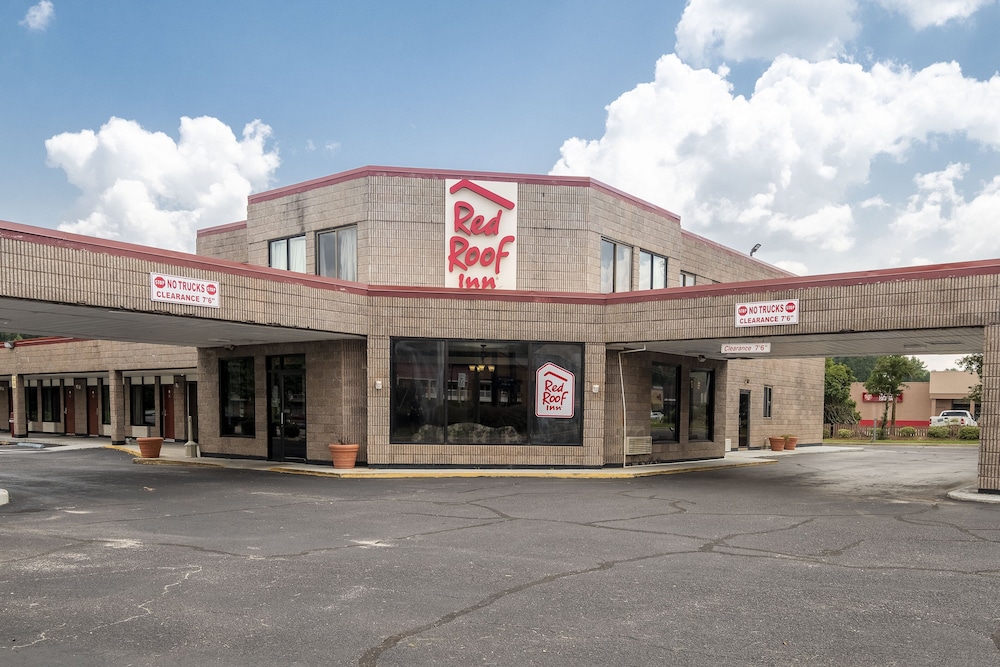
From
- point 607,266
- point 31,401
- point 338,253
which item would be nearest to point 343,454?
point 338,253

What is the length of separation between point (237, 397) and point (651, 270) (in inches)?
541

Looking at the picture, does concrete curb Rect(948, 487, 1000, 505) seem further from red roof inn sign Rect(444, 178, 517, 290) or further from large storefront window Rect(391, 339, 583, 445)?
red roof inn sign Rect(444, 178, 517, 290)

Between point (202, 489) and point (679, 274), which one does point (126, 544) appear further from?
point (679, 274)

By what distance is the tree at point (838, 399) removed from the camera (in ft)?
217

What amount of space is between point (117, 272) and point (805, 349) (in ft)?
57.2

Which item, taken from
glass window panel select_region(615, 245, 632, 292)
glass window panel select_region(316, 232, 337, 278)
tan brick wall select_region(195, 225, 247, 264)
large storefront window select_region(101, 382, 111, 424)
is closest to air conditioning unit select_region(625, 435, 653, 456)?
glass window panel select_region(615, 245, 632, 292)

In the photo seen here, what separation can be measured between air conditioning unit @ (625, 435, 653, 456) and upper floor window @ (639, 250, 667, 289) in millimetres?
5026

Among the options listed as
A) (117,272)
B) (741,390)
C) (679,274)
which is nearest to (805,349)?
(679,274)

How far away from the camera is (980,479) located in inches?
575

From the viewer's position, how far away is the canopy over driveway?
13.0m

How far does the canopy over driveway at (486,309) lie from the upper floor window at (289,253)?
2981 millimetres

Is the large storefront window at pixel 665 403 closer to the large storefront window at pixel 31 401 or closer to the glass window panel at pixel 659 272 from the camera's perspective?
the glass window panel at pixel 659 272

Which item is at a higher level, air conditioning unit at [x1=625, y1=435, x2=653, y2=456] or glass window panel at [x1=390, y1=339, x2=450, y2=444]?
glass window panel at [x1=390, y1=339, x2=450, y2=444]

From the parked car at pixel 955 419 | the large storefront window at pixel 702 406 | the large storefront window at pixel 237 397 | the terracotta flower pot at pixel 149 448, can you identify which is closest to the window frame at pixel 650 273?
the large storefront window at pixel 702 406
